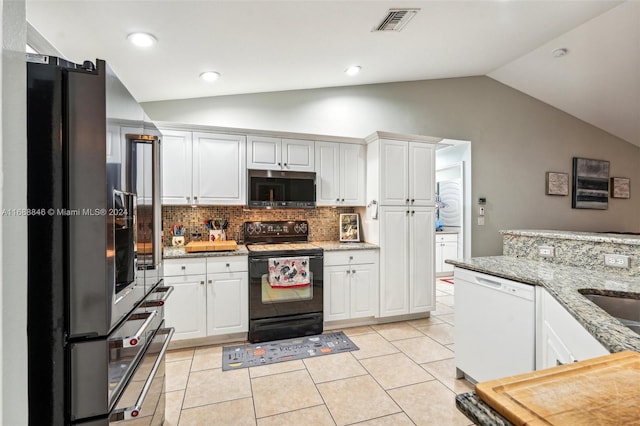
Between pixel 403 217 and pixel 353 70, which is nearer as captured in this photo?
pixel 353 70

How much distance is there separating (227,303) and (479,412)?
8.58 feet

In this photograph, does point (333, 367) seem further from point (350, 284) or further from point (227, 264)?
point (227, 264)

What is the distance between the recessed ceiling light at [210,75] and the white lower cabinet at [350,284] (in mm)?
2128

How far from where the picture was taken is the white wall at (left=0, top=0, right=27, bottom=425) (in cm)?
63

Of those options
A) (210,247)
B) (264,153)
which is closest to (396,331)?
(210,247)

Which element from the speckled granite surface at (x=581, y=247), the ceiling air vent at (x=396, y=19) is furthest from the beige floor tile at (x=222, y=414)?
the ceiling air vent at (x=396, y=19)

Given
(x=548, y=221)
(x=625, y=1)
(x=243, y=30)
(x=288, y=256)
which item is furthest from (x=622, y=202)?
(x=243, y=30)

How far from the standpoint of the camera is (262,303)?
3020mm

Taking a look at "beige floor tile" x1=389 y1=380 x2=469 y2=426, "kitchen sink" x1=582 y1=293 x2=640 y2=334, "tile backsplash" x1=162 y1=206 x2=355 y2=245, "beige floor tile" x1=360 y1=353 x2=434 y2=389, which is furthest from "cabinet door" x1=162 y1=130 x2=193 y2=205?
"kitchen sink" x1=582 y1=293 x2=640 y2=334

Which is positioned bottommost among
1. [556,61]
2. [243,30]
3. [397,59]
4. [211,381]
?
[211,381]

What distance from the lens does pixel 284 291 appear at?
10.1 ft

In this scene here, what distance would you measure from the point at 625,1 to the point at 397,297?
3.86 metres

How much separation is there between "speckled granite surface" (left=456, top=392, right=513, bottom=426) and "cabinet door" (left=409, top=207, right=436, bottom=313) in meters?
2.92

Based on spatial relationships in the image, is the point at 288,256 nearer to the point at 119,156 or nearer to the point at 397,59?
the point at 119,156
